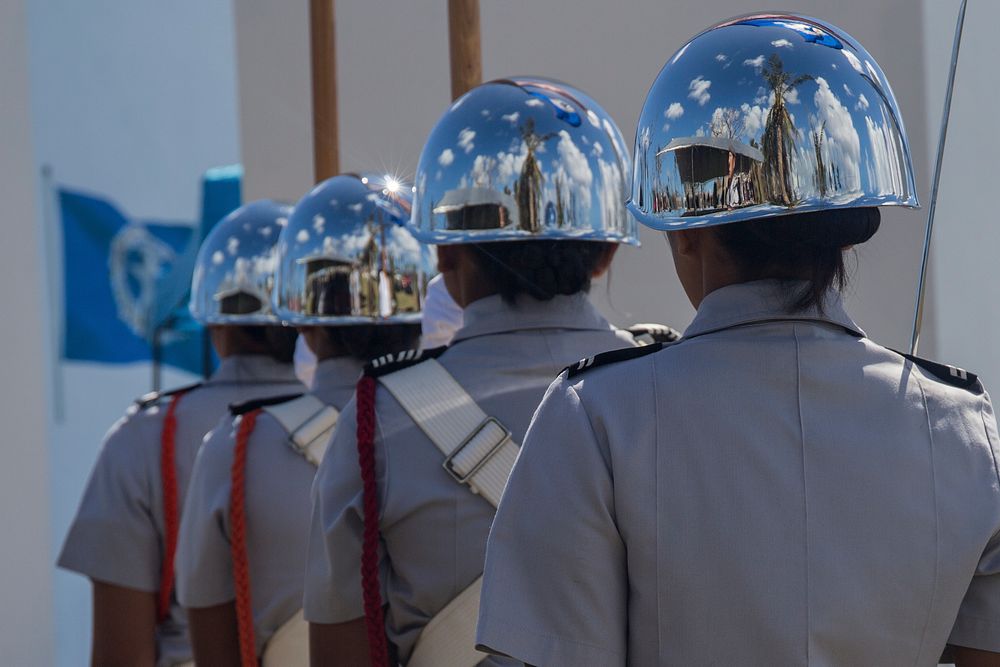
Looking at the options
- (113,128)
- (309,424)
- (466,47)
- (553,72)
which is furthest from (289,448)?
(113,128)

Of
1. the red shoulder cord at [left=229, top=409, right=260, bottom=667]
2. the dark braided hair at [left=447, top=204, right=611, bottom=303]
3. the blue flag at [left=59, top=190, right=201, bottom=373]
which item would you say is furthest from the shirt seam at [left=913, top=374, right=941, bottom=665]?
the blue flag at [left=59, top=190, right=201, bottom=373]

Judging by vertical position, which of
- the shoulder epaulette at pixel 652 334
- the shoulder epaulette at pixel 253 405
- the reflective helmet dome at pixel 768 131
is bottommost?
the shoulder epaulette at pixel 253 405

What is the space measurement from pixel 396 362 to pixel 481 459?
213 millimetres

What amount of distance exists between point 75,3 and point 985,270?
6.26 meters

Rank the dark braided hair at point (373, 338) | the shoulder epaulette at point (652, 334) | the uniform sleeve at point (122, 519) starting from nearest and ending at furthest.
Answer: the shoulder epaulette at point (652, 334) → the dark braided hair at point (373, 338) → the uniform sleeve at point (122, 519)

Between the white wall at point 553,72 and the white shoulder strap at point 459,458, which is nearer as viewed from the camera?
the white shoulder strap at point 459,458

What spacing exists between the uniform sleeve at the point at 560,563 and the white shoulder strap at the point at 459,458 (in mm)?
468

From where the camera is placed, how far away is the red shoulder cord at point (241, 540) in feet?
7.51

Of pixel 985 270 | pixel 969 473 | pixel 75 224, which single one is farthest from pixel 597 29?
pixel 75 224

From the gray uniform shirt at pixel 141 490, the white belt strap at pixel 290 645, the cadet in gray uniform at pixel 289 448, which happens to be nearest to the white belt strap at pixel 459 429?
the cadet in gray uniform at pixel 289 448

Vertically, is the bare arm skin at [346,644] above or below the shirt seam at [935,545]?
below

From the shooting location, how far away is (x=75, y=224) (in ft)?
24.3

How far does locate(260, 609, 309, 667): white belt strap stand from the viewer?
2.36 meters

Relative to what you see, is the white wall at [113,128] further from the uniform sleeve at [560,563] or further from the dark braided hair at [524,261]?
the uniform sleeve at [560,563]
